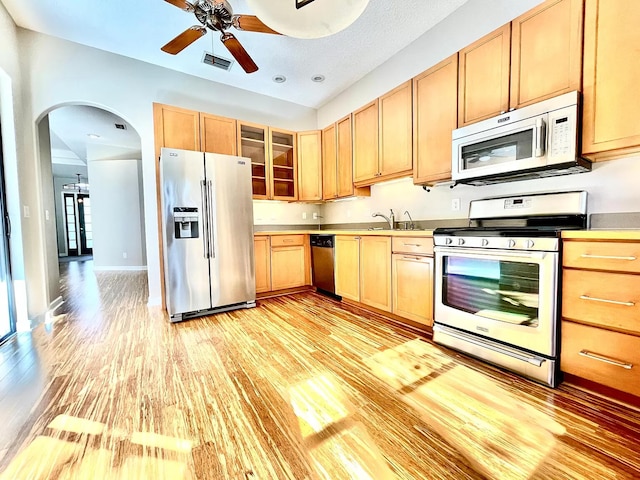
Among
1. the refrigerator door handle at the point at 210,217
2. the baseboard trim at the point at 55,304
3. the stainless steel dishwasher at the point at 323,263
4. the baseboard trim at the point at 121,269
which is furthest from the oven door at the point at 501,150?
the baseboard trim at the point at 121,269

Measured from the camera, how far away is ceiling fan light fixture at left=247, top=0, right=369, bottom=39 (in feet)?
3.52

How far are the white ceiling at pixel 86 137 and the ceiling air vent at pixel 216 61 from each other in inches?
92.2

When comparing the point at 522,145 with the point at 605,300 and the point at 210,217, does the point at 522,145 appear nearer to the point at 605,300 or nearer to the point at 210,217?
the point at 605,300

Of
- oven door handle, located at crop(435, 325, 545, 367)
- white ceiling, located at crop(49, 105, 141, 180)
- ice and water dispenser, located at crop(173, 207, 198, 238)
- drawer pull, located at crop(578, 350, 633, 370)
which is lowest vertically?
oven door handle, located at crop(435, 325, 545, 367)

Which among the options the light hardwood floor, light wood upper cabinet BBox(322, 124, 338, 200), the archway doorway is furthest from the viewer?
the archway doorway

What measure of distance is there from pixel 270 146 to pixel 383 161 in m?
1.81

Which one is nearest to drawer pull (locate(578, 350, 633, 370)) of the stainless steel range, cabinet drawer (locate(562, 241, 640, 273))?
the stainless steel range

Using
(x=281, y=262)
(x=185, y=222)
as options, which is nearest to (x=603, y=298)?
(x=281, y=262)

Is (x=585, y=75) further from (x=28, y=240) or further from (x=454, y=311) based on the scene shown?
(x=28, y=240)

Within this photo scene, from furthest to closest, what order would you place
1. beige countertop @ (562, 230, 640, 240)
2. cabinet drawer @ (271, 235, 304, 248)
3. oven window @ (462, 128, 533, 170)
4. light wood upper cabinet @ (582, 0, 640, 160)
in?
cabinet drawer @ (271, 235, 304, 248)
oven window @ (462, 128, 533, 170)
light wood upper cabinet @ (582, 0, 640, 160)
beige countertop @ (562, 230, 640, 240)

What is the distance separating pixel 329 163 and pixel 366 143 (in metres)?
0.81

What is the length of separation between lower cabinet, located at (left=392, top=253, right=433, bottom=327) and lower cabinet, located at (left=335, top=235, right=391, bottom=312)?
0.33ft

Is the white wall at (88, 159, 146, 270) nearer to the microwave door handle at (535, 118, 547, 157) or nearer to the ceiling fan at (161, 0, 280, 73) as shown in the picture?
the ceiling fan at (161, 0, 280, 73)

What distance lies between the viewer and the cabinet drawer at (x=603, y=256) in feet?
4.26
